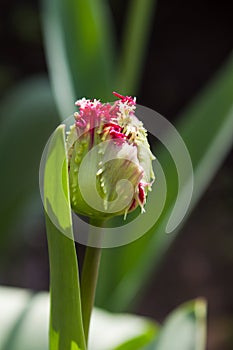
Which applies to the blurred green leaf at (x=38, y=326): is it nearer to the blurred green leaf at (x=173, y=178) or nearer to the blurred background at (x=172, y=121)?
the blurred green leaf at (x=173, y=178)

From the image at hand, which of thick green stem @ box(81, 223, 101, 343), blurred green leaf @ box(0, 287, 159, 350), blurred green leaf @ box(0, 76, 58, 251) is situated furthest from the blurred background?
thick green stem @ box(81, 223, 101, 343)

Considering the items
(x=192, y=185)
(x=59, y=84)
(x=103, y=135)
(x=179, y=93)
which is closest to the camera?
(x=103, y=135)

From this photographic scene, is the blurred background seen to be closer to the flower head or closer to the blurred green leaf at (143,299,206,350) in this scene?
the blurred green leaf at (143,299,206,350)

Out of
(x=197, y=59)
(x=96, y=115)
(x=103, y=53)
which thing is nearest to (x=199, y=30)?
(x=197, y=59)

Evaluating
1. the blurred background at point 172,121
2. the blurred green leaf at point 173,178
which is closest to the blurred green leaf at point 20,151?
the blurred background at point 172,121

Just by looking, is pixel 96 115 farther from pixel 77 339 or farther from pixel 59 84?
pixel 59 84

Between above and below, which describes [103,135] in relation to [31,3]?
below
